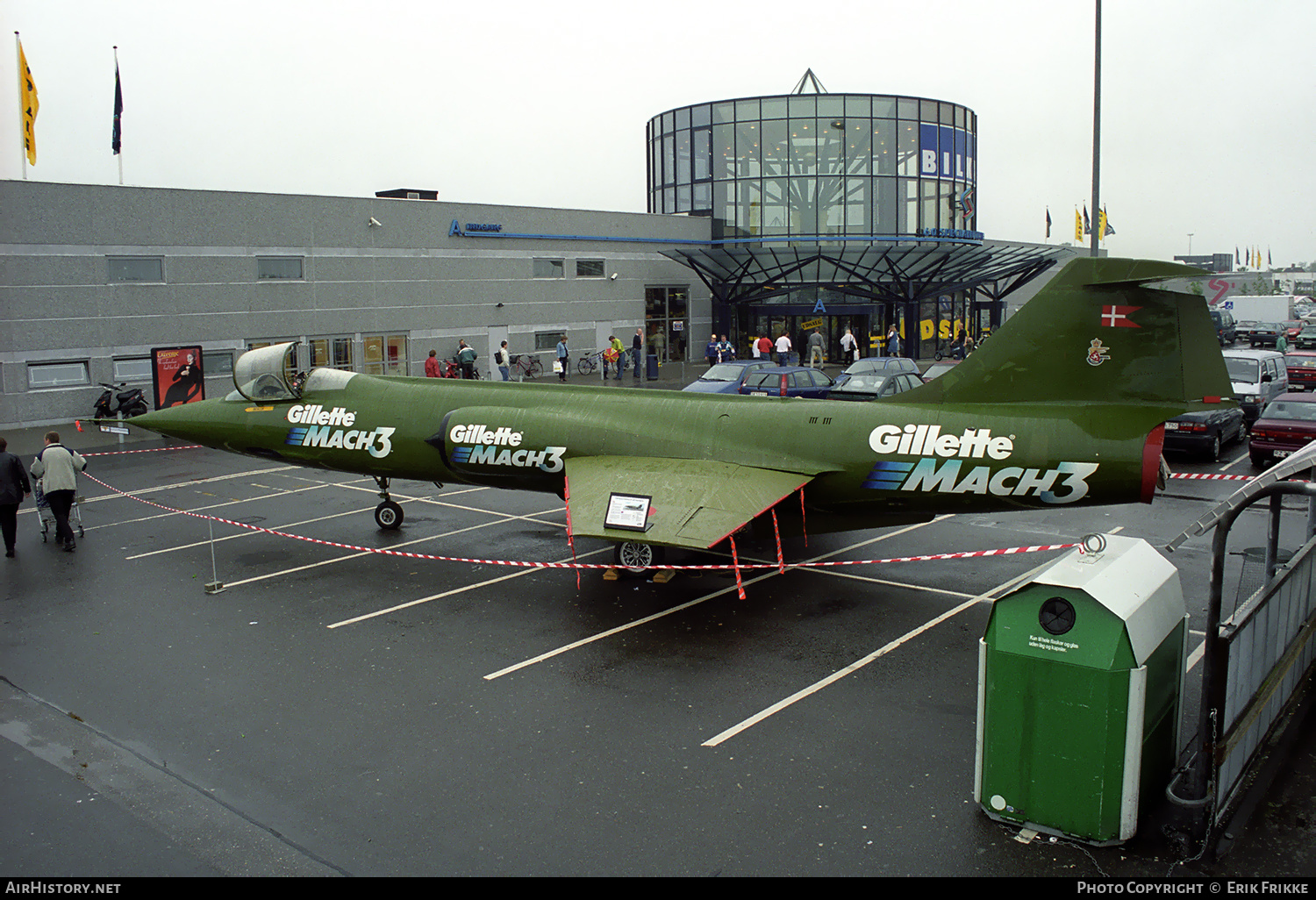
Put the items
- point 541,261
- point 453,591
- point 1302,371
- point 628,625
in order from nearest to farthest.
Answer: point 628,625, point 453,591, point 1302,371, point 541,261

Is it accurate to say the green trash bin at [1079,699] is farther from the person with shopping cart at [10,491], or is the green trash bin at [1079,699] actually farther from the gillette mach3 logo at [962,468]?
the person with shopping cart at [10,491]

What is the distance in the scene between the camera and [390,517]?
15586 millimetres

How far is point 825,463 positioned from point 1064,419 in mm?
2820

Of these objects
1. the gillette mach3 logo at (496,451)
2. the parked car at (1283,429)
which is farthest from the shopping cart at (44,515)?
the parked car at (1283,429)

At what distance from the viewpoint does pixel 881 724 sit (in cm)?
827

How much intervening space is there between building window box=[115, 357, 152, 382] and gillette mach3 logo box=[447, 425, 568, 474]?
18.3m

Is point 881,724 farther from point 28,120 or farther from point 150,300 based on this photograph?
point 28,120

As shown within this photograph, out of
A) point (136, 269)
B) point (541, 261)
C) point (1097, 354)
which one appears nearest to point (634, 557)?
point (1097, 354)

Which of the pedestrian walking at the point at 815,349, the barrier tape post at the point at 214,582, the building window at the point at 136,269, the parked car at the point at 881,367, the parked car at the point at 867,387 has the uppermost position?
the building window at the point at 136,269

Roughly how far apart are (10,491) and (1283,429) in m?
22.0

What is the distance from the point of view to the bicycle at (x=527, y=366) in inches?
1462

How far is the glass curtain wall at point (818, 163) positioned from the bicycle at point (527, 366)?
41.3 ft

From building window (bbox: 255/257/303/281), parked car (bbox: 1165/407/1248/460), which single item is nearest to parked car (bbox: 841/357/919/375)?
parked car (bbox: 1165/407/1248/460)

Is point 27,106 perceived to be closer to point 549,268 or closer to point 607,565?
point 549,268
